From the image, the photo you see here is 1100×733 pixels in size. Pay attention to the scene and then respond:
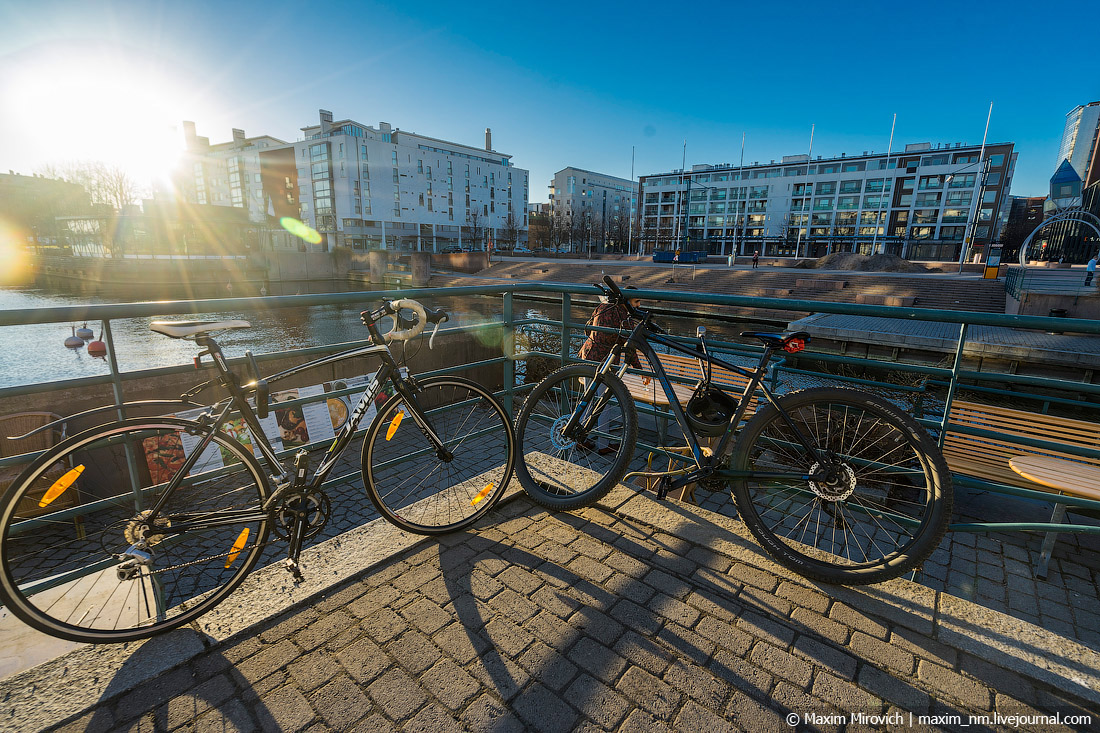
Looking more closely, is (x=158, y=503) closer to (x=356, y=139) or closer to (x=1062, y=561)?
(x=1062, y=561)

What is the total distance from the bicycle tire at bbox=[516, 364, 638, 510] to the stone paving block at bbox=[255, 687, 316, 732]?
165 centimetres

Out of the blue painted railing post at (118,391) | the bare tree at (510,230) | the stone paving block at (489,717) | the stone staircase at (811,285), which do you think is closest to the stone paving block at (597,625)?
the stone paving block at (489,717)

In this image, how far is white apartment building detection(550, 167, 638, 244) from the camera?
97.4 m

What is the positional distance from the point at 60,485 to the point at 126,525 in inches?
11.4

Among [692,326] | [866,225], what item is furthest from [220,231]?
[866,225]

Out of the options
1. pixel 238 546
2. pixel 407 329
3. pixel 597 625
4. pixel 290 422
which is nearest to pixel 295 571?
pixel 238 546

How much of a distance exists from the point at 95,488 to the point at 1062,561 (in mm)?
6535

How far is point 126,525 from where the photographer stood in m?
2.14

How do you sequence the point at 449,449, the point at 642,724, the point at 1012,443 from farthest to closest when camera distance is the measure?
1. the point at 449,449
2. the point at 1012,443
3. the point at 642,724

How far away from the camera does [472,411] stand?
3.43 metres

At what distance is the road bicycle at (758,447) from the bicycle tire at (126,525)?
1.63 metres

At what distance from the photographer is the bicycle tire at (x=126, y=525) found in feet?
6.43

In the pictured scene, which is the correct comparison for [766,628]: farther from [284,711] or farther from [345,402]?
[345,402]

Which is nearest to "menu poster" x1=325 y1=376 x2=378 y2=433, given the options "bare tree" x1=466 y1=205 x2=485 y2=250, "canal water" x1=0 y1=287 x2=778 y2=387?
"canal water" x1=0 y1=287 x2=778 y2=387
